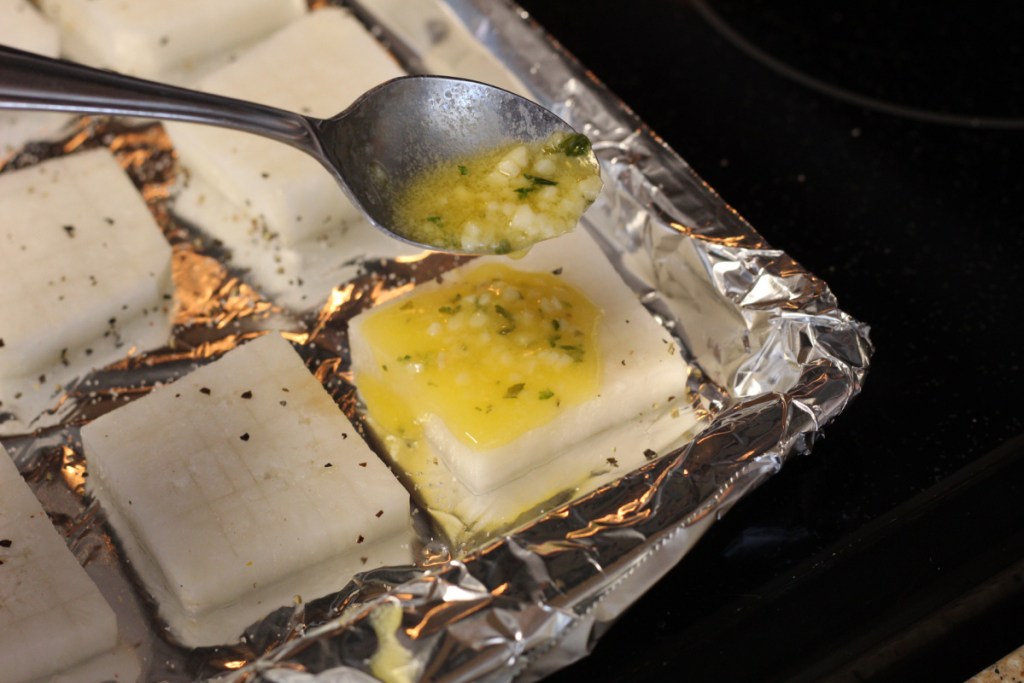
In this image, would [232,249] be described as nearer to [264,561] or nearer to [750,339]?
[264,561]

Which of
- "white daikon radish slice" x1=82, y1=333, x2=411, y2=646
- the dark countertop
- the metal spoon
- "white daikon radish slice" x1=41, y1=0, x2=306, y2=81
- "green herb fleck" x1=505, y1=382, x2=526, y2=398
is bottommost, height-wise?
the dark countertop

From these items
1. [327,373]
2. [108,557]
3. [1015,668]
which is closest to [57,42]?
[327,373]

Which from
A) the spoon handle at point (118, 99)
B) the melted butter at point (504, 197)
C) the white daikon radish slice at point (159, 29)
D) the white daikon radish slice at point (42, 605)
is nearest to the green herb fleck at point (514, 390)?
the melted butter at point (504, 197)

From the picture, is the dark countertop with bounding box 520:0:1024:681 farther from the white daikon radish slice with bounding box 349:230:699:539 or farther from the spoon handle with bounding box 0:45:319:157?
Result: the spoon handle with bounding box 0:45:319:157

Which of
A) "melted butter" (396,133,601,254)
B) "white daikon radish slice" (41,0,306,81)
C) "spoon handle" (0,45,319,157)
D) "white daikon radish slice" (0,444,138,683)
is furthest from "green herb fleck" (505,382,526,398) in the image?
"white daikon radish slice" (41,0,306,81)

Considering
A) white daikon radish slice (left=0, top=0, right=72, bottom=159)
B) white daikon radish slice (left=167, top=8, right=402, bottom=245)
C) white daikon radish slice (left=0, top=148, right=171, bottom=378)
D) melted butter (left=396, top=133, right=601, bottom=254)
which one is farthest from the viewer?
white daikon radish slice (left=0, top=0, right=72, bottom=159)

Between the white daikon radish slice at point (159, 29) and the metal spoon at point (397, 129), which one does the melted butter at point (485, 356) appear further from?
the white daikon radish slice at point (159, 29)
